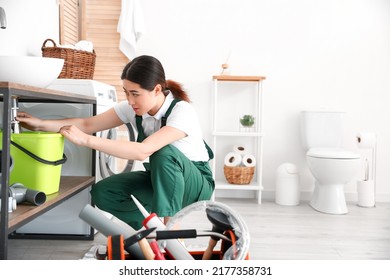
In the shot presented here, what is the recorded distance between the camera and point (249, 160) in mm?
3266

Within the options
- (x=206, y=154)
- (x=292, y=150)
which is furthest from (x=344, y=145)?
(x=206, y=154)

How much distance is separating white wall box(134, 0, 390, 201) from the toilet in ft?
0.76

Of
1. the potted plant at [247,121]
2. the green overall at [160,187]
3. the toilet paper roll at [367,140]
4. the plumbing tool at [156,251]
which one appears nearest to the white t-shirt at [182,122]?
the green overall at [160,187]

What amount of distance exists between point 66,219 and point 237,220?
126cm

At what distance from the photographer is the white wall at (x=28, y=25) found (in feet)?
7.02

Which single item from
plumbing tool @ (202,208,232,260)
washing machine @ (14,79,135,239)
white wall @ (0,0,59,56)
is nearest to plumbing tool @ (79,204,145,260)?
plumbing tool @ (202,208,232,260)

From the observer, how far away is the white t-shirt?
172 cm

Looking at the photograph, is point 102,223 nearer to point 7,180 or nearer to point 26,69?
point 7,180

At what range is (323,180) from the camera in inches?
117

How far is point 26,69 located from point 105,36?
200 cm

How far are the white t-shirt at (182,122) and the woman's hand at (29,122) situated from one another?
349 mm

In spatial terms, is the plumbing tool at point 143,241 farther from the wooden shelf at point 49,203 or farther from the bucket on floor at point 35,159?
the bucket on floor at point 35,159

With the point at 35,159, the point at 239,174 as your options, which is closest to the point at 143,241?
the point at 35,159

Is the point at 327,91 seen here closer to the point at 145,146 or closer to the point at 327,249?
the point at 327,249
